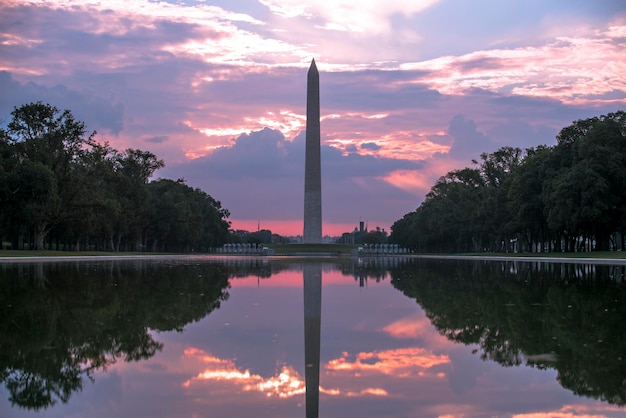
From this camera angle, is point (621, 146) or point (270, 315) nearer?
point (270, 315)

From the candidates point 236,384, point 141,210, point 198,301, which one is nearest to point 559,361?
point 236,384

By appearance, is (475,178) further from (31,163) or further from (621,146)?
(31,163)

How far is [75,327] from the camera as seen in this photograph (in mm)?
10133

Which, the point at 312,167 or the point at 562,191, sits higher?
the point at 312,167

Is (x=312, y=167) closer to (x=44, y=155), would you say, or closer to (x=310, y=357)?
(x=44, y=155)

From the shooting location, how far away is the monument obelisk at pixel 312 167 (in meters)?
60.1

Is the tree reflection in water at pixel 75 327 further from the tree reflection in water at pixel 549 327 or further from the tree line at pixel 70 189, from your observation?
the tree line at pixel 70 189

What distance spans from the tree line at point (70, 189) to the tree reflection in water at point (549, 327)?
34.4 m

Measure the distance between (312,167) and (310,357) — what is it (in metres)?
54.8

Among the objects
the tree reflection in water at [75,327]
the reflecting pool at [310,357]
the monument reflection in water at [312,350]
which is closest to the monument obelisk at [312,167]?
the tree reflection in water at [75,327]

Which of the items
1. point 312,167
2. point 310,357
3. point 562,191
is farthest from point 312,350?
point 312,167

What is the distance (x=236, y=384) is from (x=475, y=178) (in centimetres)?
8484

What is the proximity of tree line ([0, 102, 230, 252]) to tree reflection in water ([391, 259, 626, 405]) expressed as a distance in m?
34.4

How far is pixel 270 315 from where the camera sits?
12.1m
